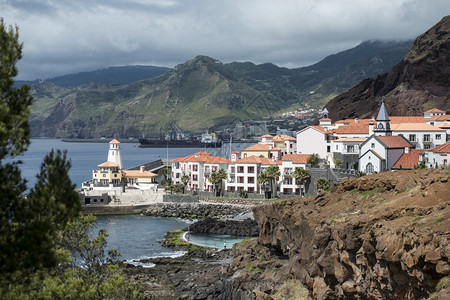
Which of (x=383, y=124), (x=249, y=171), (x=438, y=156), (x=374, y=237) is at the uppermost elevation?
(x=383, y=124)

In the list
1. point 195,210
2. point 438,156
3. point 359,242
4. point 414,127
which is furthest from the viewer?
point 414,127

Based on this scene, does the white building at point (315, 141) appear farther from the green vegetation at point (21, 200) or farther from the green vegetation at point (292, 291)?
the green vegetation at point (21, 200)

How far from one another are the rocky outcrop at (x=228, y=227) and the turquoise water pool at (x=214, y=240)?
1.03m

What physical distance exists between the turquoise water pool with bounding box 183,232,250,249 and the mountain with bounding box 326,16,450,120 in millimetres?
98233

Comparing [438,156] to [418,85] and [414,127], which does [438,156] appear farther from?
[418,85]

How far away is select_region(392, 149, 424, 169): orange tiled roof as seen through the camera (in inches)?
2985

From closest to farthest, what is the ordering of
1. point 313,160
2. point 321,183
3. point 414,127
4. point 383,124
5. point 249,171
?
point 321,183 → point 383,124 → point 313,160 → point 414,127 → point 249,171

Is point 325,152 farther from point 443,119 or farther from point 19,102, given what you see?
point 19,102

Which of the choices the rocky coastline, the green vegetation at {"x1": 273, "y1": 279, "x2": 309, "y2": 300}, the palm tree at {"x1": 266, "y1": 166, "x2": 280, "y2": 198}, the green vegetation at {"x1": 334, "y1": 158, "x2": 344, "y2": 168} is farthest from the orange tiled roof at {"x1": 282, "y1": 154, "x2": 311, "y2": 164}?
the green vegetation at {"x1": 273, "y1": 279, "x2": 309, "y2": 300}

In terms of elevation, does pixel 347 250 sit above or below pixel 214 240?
above

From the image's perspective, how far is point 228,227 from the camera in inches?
2859

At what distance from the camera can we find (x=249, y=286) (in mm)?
35875

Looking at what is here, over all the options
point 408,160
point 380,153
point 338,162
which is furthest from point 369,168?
point 338,162

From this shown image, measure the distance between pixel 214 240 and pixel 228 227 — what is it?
5311 millimetres
